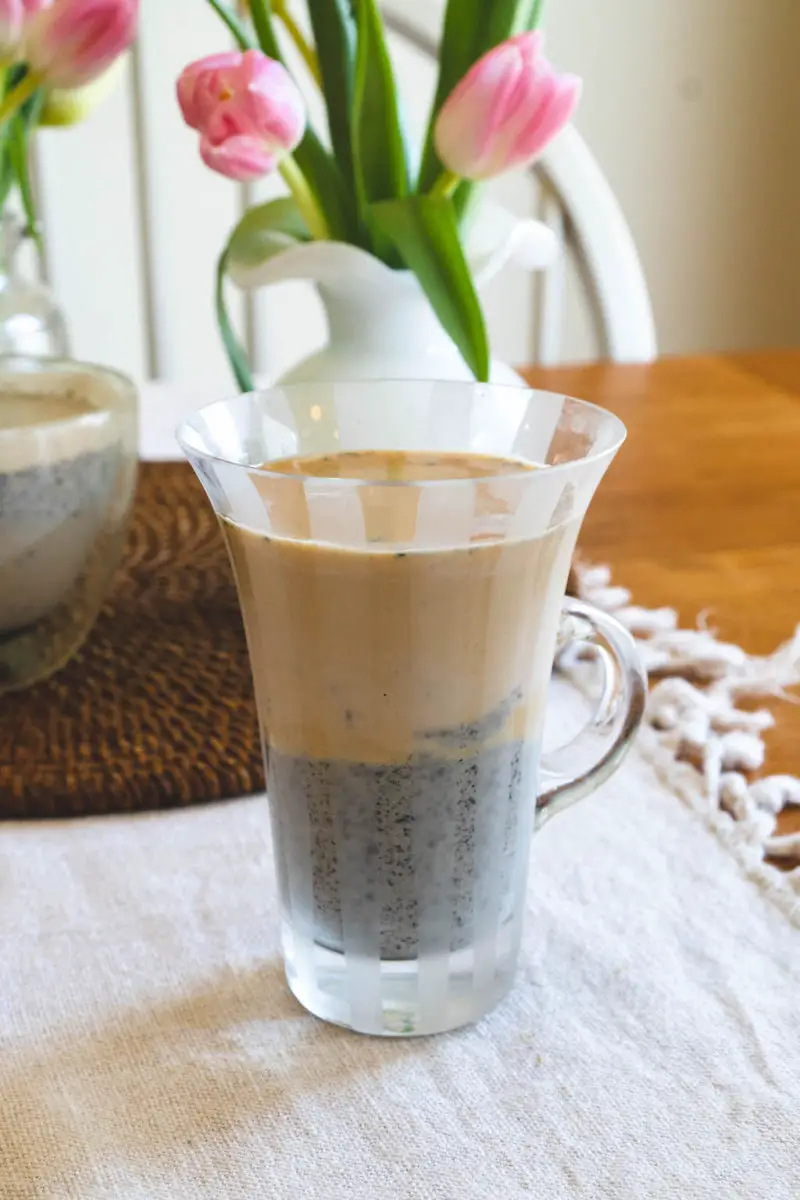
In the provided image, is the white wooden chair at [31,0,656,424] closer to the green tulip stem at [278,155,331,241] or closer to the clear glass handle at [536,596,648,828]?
the green tulip stem at [278,155,331,241]

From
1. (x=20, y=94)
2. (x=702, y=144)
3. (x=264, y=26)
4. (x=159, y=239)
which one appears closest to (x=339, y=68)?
(x=264, y=26)

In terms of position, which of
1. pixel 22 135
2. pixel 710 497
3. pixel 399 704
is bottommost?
pixel 710 497

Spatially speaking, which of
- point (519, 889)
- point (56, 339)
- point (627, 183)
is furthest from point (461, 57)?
point (627, 183)

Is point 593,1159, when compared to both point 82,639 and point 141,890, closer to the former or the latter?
point 141,890

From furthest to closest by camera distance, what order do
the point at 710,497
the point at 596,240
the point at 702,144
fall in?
the point at 702,144
the point at 596,240
the point at 710,497

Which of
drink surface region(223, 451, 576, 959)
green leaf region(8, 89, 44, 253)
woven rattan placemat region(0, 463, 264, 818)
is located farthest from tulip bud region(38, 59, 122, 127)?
drink surface region(223, 451, 576, 959)

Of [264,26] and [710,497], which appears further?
[710,497]

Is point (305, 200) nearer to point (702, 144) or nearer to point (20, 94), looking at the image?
point (20, 94)
